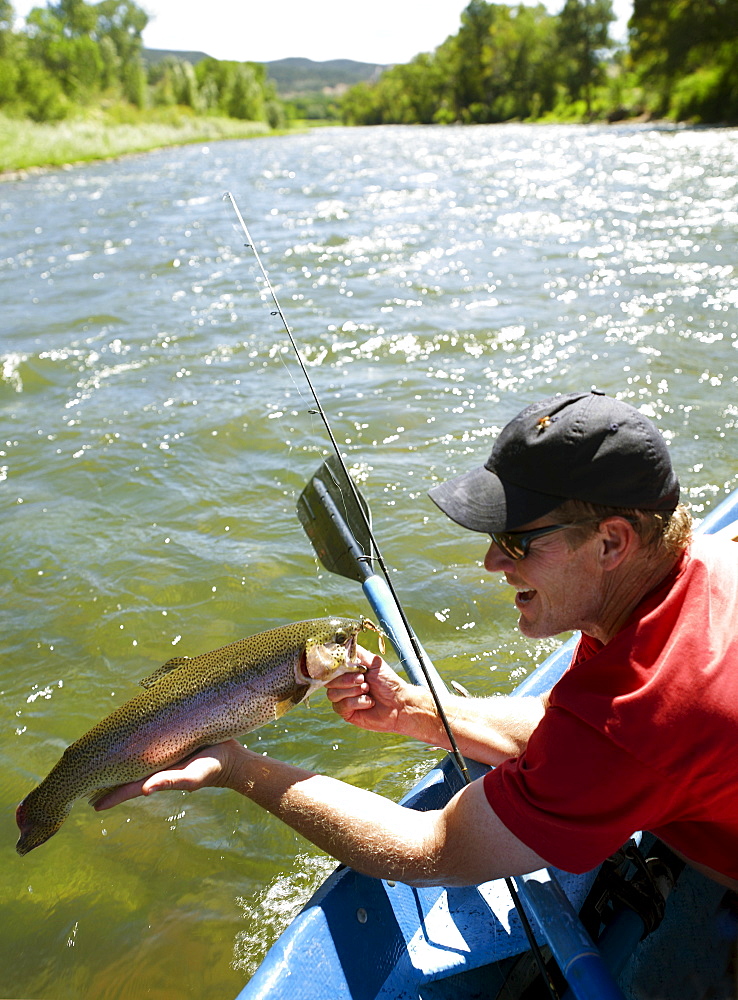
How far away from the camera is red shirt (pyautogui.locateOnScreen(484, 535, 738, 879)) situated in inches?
61.6

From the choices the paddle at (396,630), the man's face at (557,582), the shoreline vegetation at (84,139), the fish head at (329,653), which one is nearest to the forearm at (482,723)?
the paddle at (396,630)

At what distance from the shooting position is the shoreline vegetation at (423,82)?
133ft

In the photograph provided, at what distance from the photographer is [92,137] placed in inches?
1657

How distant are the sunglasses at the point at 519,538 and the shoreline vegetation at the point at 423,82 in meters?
33.7

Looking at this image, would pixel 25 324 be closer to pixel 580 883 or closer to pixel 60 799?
pixel 60 799

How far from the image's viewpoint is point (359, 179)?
2242 cm

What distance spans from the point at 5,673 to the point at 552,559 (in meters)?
3.36

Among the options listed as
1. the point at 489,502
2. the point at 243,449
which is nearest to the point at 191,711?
the point at 489,502

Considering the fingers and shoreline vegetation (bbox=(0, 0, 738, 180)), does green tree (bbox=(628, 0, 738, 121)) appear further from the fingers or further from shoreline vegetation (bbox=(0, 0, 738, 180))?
the fingers

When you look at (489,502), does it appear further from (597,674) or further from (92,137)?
(92,137)

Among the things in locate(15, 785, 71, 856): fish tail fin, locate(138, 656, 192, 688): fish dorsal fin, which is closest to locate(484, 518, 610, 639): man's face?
locate(138, 656, 192, 688): fish dorsal fin

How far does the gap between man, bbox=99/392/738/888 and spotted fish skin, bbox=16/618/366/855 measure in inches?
19.4

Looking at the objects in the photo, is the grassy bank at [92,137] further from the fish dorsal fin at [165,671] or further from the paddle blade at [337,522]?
the fish dorsal fin at [165,671]

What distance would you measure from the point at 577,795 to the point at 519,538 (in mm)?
570
